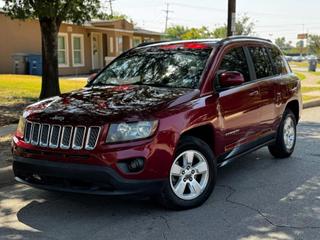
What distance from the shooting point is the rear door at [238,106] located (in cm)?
559

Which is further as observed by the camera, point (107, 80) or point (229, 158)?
point (107, 80)

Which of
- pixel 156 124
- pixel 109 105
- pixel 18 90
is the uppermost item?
pixel 109 105

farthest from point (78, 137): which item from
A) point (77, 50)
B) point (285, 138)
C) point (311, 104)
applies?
point (77, 50)

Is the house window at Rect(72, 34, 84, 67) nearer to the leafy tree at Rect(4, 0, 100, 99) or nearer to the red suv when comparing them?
the leafy tree at Rect(4, 0, 100, 99)

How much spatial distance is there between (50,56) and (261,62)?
7073 millimetres

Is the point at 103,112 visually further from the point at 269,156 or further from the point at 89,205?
the point at 269,156

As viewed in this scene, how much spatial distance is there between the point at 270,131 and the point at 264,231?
260 centimetres

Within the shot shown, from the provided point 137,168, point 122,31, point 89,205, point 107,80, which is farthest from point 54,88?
point 122,31

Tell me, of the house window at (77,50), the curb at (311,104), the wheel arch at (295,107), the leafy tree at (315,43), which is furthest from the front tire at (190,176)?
the leafy tree at (315,43)

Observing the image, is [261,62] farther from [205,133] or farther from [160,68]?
[205,133]

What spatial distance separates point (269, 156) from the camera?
7695 millimetres

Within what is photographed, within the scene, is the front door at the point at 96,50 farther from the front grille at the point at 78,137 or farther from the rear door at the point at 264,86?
the front grille at the point at 78,137

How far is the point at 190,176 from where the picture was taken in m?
5.07

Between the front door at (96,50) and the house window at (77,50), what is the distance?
1484 mm
